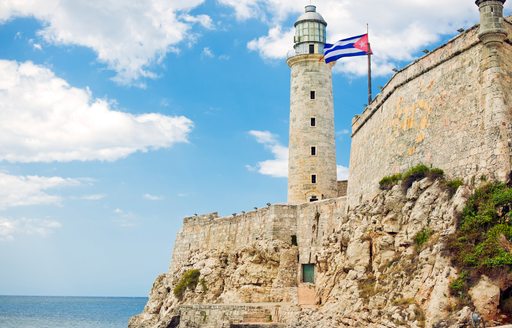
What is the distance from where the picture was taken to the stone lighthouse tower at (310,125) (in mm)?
31969

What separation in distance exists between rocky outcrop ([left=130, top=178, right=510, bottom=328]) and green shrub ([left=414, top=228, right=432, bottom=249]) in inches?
1.2

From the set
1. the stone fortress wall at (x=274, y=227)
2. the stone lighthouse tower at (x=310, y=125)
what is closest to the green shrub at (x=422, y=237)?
the stone fortress wall at (x=274, y=227)

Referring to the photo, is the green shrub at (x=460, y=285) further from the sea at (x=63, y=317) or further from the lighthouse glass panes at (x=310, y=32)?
the sea at (x=63, y=317)

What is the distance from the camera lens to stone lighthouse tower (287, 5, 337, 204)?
1259 inches

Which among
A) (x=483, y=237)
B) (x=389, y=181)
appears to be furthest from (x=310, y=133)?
(x=483, y=237)

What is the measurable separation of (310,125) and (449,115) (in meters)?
13.5

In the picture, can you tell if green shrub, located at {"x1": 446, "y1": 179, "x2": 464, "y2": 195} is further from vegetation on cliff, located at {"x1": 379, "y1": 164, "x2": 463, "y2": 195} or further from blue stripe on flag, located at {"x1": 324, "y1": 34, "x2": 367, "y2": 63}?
blue stripe on flag, located at {"x1": 324, "y1": 34, "x2": 367, "y2": 63}

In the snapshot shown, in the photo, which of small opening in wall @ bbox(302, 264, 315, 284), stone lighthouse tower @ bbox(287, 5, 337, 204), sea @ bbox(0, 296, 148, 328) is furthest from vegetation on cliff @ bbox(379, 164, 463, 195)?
sea @ bbox(0, 296, 148, 328)

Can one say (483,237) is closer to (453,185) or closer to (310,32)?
(453,185)

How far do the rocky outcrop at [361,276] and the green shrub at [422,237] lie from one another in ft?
0.10

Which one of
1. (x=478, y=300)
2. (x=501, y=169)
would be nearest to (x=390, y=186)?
(x=501, y=169)

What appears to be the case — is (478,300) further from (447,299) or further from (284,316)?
(284,316)

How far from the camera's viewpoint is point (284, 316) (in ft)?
81.3

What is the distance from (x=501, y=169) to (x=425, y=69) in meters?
5.55
